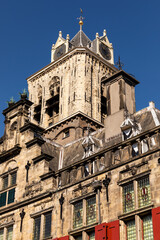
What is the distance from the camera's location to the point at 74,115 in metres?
49.0

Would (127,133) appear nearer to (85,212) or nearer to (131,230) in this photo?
(85,212)

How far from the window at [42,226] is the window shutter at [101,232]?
365 cm

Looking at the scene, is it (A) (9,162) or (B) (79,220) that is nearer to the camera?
(B) (79,220)

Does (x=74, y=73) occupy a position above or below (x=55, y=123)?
above

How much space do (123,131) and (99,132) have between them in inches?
156

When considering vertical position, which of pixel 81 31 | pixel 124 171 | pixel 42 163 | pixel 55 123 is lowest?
pixel 124 171

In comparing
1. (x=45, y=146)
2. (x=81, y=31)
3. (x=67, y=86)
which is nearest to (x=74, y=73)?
(x=67, y=86)

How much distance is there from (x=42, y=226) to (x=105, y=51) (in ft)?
135

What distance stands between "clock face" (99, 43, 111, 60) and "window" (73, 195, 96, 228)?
40.1m

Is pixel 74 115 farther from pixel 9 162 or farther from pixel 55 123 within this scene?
pixel 9 162

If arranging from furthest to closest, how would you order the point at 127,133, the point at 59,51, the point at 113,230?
1. the point at 59,51
2. the point at 127,133
3. the point at 113,230

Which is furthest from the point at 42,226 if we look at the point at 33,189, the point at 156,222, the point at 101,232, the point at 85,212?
the point at 156,222

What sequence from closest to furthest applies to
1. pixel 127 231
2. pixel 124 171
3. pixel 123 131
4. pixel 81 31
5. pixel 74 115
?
pixel 127 231 < pixel 124 171 < pixel 123 131 < pixel 74 115 < pixel 81 31

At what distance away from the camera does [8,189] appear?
28.9 metres
